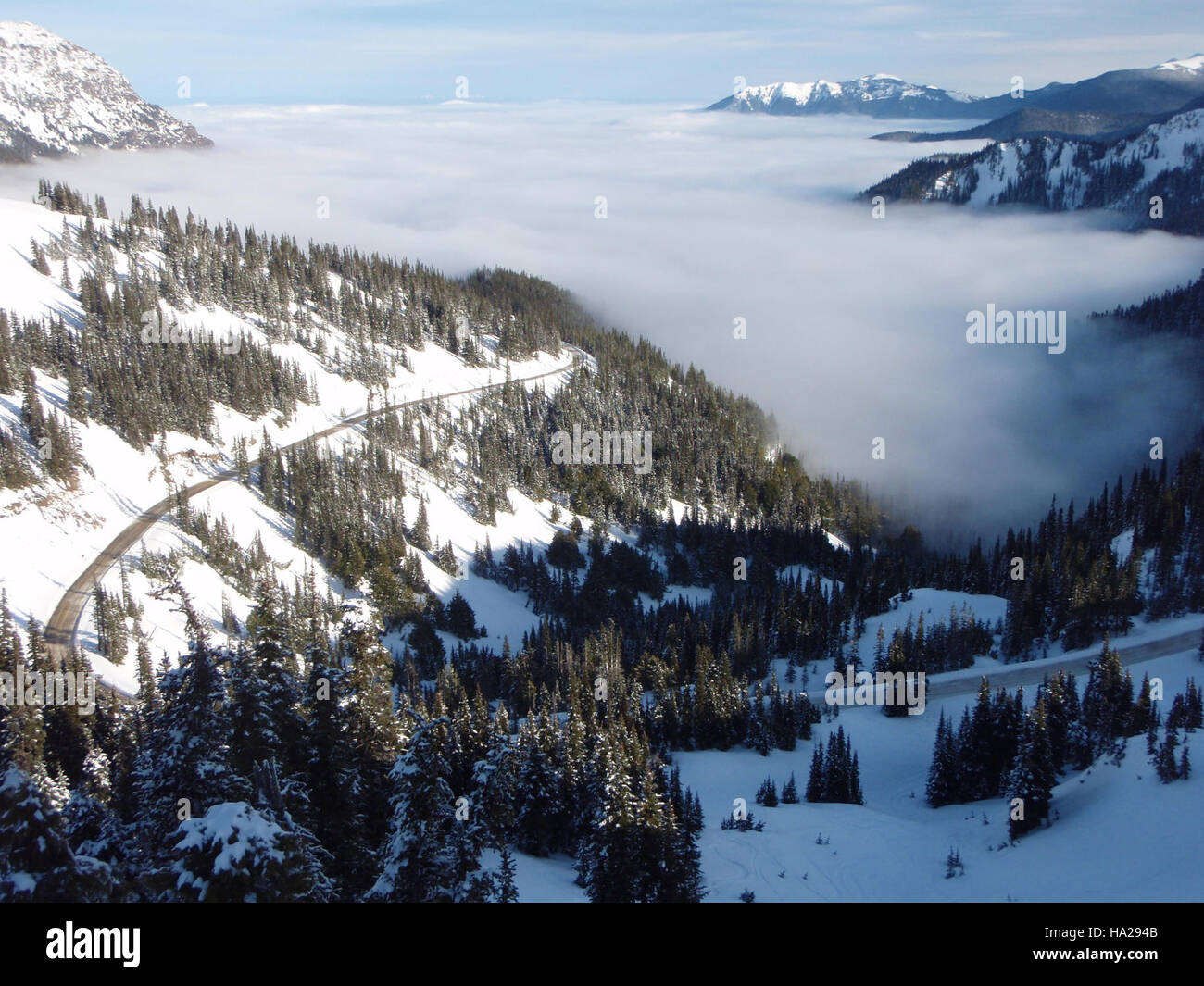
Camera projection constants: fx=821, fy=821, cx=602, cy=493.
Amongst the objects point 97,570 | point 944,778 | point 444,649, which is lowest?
point 444,649

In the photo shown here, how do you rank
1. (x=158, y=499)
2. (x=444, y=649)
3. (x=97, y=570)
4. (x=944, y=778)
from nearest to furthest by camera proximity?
(x=944, y=778), (x=97, y=570), (x=158, y=499), (x=444, y=649)

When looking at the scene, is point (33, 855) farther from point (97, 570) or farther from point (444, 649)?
point (444, 649)

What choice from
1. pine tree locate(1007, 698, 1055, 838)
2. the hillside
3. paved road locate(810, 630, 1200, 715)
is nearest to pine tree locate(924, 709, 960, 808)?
the hillside

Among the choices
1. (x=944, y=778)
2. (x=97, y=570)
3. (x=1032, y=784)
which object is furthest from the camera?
(x=97, y=570)

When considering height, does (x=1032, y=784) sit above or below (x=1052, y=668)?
above

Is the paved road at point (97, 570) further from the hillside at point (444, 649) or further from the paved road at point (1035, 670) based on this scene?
the paved road at point (1035, 670)

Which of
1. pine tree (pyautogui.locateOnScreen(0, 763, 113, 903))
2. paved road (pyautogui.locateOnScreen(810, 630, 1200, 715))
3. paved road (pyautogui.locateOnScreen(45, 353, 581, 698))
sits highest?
pine tree (pyautogui.locateOnScreen(0, 763, 113, 903))

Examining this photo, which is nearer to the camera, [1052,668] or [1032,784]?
[1032,784]

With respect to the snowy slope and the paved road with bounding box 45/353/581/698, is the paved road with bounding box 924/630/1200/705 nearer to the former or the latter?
the snowy slope

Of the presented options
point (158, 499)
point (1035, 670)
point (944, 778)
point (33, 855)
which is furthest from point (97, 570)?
point (1035, 670)

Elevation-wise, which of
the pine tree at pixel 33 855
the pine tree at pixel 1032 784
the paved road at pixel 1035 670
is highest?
A: the pine tree at pixel 33 855

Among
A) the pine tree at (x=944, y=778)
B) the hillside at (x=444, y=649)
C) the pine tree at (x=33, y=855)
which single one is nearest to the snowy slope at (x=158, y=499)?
the hillside at (x=444, y=649)
